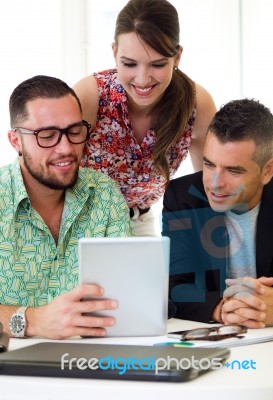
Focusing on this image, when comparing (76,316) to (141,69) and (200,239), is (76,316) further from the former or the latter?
(141,69)

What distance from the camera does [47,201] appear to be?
2.29 meters

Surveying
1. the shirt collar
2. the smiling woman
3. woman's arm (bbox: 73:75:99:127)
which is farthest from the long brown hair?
the smiling woman

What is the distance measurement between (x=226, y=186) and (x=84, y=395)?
1.20 metres

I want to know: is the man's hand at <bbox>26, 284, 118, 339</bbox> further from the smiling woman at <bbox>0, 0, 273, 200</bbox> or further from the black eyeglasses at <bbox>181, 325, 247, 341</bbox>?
the smiling woman at <bbox>0, 0, 273, 200</bbox>

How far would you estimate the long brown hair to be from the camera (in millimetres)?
2385

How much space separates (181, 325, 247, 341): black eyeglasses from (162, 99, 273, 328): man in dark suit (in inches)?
17.1

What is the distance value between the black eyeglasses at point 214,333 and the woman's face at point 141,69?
100 cm

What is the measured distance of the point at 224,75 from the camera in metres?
5.00

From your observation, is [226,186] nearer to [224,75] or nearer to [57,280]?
[57,280]

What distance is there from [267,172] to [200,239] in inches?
12.9

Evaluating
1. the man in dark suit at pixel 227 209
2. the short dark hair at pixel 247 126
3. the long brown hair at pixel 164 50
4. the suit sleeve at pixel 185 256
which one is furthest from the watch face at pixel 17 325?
the long brown hair at pixel 164 50

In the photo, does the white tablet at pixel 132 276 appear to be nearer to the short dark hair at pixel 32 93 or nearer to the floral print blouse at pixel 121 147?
the short dark hair at pixel 32 93

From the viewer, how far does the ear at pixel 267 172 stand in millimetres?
2403

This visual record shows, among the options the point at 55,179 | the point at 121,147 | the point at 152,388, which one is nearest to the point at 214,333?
the point at 152,388
